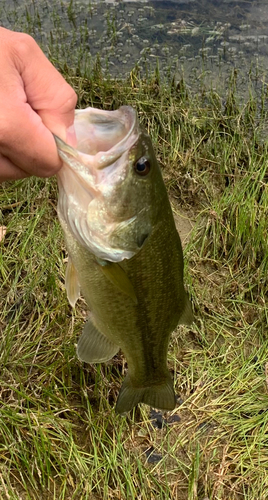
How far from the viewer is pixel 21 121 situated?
4.44 feet

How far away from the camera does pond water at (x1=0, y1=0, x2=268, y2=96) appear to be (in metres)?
4.98

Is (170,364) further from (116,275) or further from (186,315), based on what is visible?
(116,275)

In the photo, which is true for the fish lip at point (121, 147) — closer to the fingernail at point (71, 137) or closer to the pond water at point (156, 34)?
the fingernail at point (71, 137)

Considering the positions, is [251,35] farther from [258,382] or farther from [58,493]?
[58,493]

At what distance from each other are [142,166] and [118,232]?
22cm

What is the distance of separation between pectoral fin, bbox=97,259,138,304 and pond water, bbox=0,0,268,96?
3419mm

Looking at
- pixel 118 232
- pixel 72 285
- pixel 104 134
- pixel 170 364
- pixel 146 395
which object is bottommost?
pixel 170 364

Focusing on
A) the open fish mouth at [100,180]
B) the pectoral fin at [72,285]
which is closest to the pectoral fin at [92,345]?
the pectoral fin at [72,285]

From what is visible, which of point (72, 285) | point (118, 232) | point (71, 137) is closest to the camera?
point (71, 137)

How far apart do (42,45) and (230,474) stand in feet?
13.9

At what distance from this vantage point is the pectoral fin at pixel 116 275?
5.38 feet

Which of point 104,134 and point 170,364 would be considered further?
point 170,364

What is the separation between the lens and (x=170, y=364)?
3029 mm

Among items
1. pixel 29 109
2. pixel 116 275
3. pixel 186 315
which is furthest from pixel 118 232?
pixel 186 315
